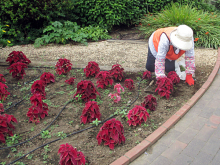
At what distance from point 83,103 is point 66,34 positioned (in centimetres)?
327

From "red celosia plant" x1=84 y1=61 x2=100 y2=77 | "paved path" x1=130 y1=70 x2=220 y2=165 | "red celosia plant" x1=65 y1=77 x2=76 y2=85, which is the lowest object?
"paved path" x1=130 y1=70 x2=220 y2=165

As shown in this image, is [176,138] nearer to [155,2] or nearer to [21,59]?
[21,59]

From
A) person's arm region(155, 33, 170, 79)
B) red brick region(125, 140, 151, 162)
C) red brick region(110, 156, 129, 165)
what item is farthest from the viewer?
person's arm region(155, 33, 170, 79)

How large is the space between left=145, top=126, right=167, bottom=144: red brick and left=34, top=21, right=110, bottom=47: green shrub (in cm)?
389

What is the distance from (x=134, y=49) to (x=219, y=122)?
328cm

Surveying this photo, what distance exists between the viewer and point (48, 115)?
3189 mm

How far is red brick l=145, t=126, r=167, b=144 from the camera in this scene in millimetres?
2723

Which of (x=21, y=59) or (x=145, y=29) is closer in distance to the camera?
(x=21, y=59)

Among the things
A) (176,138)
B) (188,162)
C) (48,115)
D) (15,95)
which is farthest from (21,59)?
(188,162)

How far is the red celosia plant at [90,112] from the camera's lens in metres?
2.88

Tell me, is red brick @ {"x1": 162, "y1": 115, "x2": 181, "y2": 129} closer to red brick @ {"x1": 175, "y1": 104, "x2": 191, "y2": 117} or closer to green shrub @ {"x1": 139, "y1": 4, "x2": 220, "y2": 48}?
red brick @ {"x1": 175, "y1": 104, "x2": 191, "y2": 117}

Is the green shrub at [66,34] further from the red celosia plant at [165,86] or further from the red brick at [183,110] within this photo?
the red brick at [183,110]

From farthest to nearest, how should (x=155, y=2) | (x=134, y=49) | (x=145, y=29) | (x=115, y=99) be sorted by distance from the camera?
(x=155, y=2) → (x=145, y=29) → (x=134, y=49) → (x=115, y=99)

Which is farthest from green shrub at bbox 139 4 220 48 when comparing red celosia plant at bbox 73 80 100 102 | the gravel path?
red celosia plant at bbox 73 80 100 102
